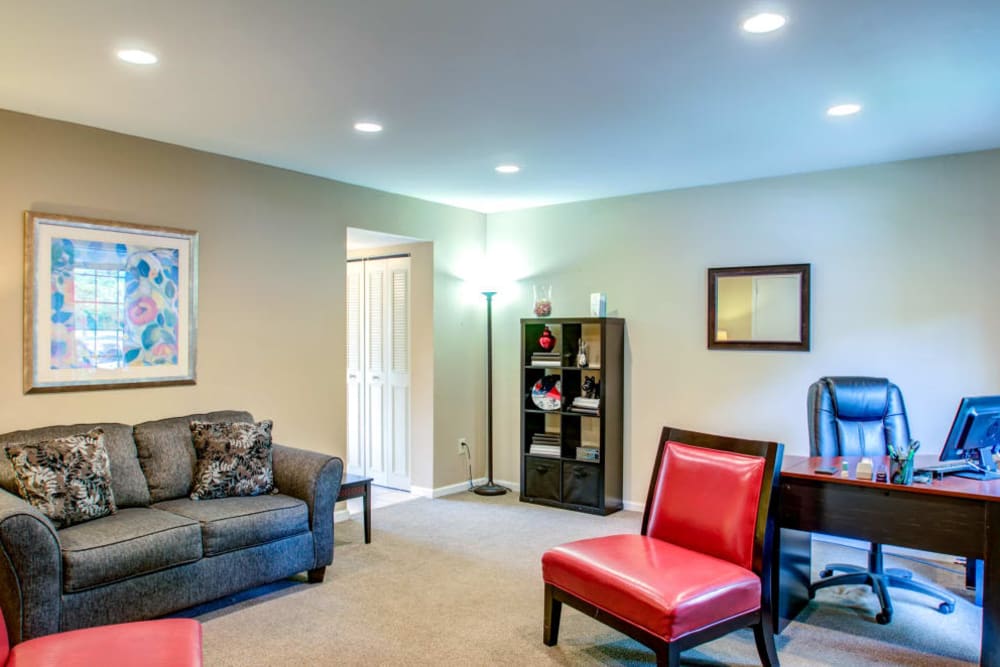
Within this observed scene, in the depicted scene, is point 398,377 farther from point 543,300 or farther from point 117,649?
point 117,649

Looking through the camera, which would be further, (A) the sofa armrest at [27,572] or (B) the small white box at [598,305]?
(B) the small white box at [598,305]

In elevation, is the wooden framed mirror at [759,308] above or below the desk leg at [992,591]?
above

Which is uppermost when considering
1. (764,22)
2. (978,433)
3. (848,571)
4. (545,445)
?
(764,22)

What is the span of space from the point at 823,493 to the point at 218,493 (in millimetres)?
3042

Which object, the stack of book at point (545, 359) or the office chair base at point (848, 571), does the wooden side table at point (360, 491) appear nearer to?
the stack of book at point (545, 359)

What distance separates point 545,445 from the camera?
5.43m

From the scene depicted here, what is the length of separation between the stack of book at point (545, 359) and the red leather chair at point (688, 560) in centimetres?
227

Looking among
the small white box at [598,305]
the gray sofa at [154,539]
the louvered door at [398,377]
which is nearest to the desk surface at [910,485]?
the small white box at [598,305]

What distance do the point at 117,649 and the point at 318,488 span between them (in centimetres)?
172

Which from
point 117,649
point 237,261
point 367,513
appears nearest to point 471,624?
point 367,513

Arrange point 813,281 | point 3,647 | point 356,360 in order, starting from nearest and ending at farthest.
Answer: point 3,647, point 813,281, point 356,360

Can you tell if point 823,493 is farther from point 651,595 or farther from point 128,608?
point 128,608

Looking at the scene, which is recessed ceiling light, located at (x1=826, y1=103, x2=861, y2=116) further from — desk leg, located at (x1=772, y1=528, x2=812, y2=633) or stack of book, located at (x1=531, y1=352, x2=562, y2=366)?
stack of book, located at (x1=531, y1=352, x2=562, y2=366)

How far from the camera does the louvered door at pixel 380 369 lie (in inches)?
231
